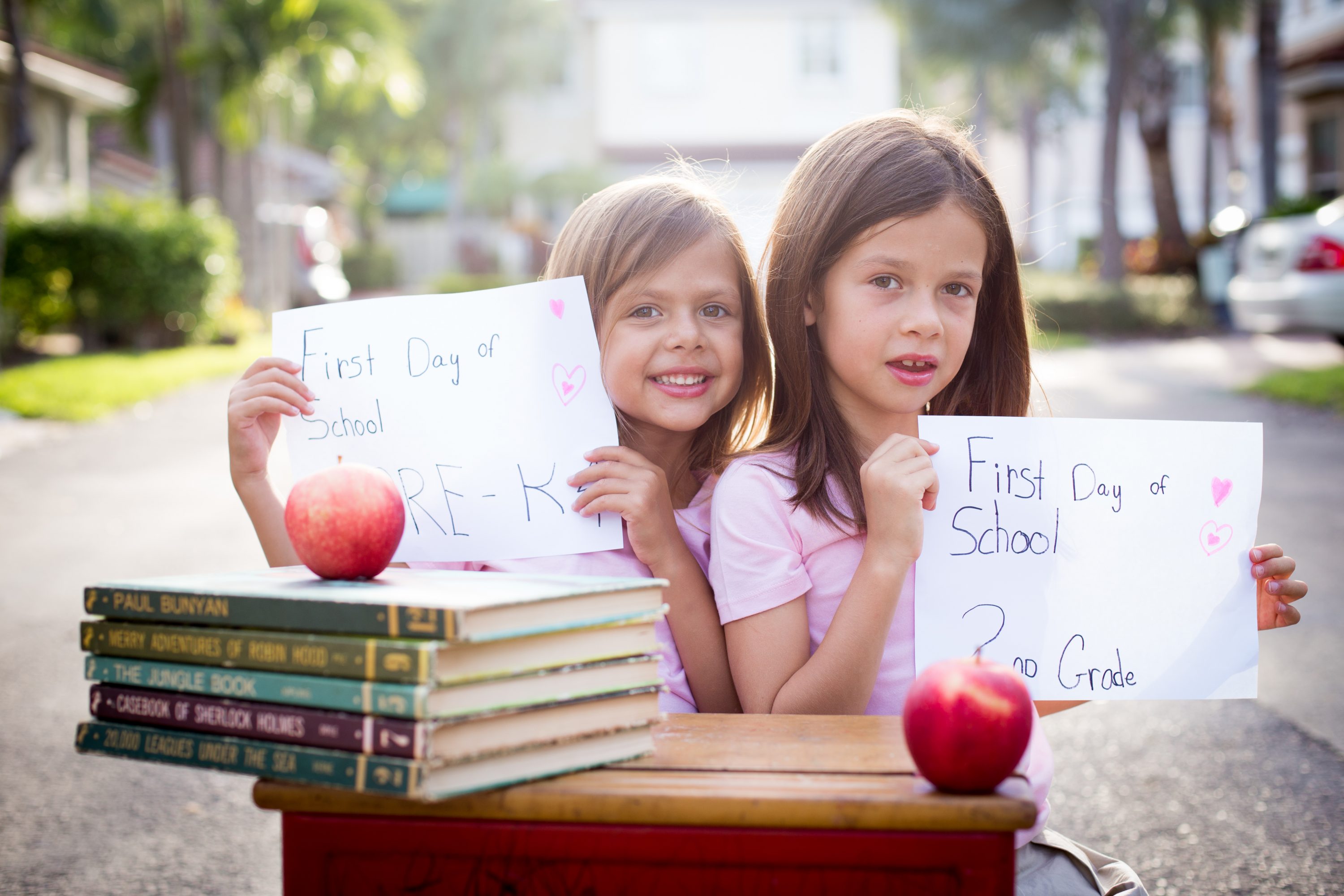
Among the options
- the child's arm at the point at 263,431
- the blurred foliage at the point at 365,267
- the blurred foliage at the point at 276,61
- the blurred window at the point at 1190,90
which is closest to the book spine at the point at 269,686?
the child's arm at the point at 263,431

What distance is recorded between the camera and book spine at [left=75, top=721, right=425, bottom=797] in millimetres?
1104

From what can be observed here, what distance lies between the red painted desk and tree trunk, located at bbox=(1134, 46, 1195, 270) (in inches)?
820

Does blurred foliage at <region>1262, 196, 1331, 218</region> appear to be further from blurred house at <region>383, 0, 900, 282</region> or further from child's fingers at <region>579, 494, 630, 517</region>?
child's fingers at <region>579, 494, 630, 517</region>

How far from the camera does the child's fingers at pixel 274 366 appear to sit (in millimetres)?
1909

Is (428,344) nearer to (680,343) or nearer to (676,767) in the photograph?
(680,343)

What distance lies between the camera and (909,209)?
6.08 feet

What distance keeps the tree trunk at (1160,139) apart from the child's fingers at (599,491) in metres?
20.3

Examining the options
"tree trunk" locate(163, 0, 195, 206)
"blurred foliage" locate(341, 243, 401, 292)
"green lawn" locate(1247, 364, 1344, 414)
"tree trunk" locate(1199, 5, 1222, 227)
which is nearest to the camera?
"green lawn" locate(1247, 364, 1344, 414)

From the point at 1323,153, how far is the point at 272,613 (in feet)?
83.9

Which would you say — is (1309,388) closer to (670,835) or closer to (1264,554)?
(1264,554)

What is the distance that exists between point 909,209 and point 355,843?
1237mm

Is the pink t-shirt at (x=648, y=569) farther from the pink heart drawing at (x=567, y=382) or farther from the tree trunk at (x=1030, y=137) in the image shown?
the tree trunk at (x=1030, y=137)

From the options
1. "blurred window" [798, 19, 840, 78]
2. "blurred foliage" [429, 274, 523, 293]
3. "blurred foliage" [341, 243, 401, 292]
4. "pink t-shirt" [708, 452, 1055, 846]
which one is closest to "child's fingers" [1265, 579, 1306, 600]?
"pink t-shirt" [708, 452, 1055, 846]

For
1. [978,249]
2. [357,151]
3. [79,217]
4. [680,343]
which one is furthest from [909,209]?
[357,151]
